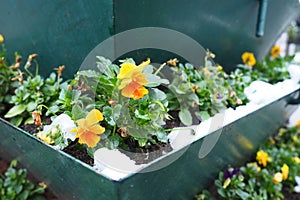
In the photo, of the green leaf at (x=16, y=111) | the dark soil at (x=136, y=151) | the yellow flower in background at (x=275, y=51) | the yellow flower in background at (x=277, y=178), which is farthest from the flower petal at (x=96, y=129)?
the yellow flower in background at (x=275, y=51)

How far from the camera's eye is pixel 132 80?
0.73m

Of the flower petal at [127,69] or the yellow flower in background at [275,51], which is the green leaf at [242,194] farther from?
the yellow flower in background at [275,51]

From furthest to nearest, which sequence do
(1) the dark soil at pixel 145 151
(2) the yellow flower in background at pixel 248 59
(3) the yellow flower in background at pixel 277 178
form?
(2) the yellow flower in background at pixel 248 59 → (3) the yellow flower in background at pixel 277 178 → (1) the dark soil at pixel 145 151

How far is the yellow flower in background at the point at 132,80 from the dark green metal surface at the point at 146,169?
18 cm

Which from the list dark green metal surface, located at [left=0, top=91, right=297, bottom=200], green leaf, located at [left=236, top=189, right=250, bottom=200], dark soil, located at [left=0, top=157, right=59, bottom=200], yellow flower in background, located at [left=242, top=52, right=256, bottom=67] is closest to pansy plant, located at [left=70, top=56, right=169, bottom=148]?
dark green metal surface, located at [left=0, top=91, right=297, bottom=200]

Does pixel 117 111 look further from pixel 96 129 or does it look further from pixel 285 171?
pixel 285 171

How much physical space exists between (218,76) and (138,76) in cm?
70

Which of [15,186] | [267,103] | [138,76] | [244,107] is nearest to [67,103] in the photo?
[138,76]

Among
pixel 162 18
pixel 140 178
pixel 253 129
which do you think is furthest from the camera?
pixel 253 129

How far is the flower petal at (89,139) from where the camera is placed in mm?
729

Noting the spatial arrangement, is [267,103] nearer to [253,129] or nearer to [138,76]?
[253,129]

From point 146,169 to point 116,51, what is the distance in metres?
0.44

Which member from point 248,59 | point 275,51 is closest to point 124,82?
point 248,59

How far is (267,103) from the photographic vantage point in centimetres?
123
